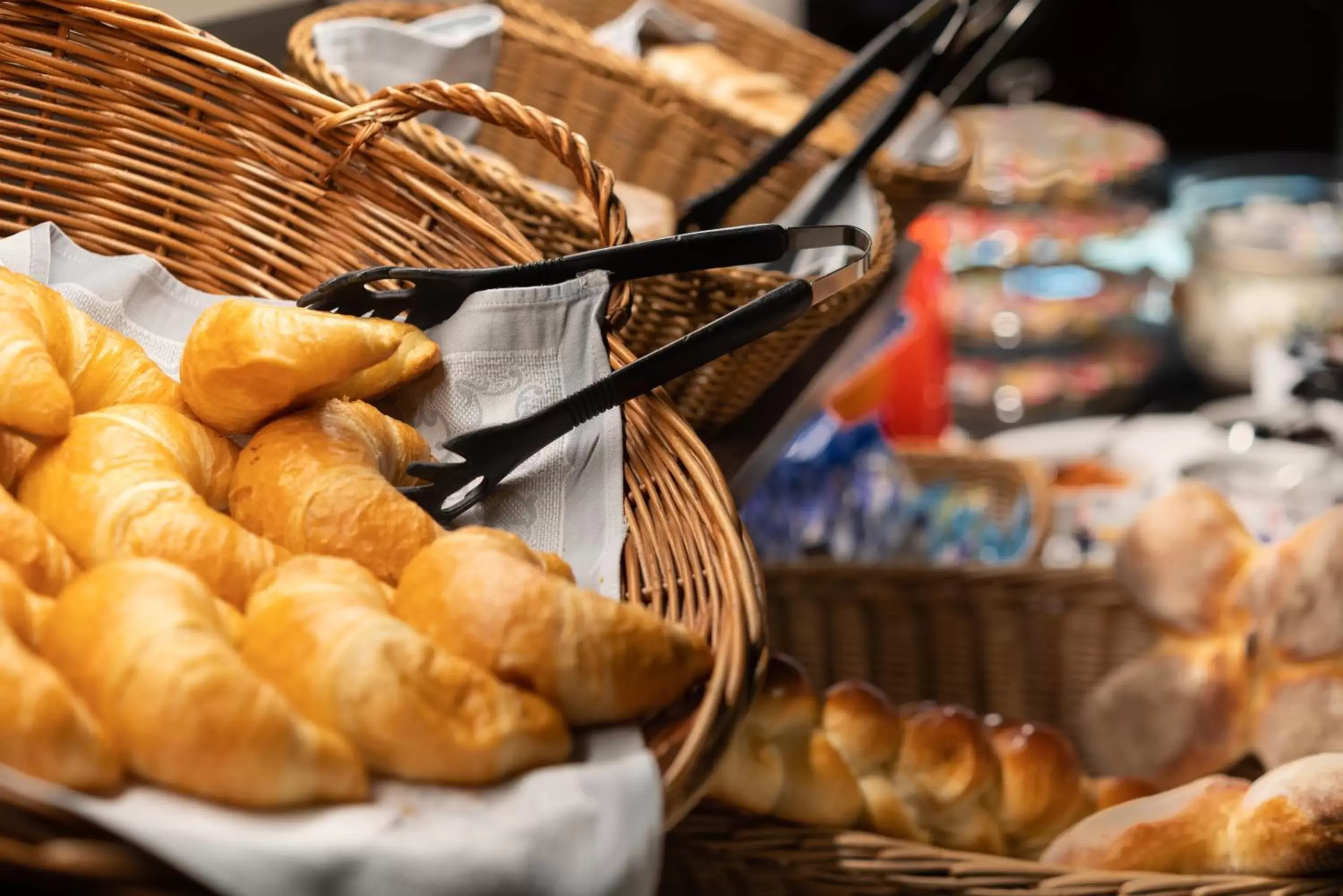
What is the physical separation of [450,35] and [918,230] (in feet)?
3.82

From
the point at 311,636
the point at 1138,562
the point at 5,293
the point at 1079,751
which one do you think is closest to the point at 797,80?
the point at 1138,562

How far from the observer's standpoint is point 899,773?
36.5 inches

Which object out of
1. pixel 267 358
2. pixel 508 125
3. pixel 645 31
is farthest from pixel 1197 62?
pixel 267 358

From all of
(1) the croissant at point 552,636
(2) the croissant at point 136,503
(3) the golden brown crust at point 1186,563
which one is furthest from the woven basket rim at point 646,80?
(1) the croissant at point 552,636

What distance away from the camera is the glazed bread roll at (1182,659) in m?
1.13

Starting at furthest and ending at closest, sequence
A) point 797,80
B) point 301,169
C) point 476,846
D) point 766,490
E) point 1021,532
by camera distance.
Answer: point 797,80 < point 1021,532 < point 766,490 < point 301,169 < point 476,846

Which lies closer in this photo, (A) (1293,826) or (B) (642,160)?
(A) (1293,826)

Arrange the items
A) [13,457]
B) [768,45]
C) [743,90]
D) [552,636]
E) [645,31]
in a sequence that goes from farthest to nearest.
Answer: [768,45]
[645,31]
[743,90]
[13,457]
[552,636]

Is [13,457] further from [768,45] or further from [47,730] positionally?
[768,45]

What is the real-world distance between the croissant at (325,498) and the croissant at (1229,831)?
508mm

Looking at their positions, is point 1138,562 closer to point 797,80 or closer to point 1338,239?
point 797,80

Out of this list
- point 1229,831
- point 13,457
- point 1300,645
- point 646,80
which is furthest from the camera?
point 646,80

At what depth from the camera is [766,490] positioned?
4.59 feet

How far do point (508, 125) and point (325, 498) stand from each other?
0.27 m
